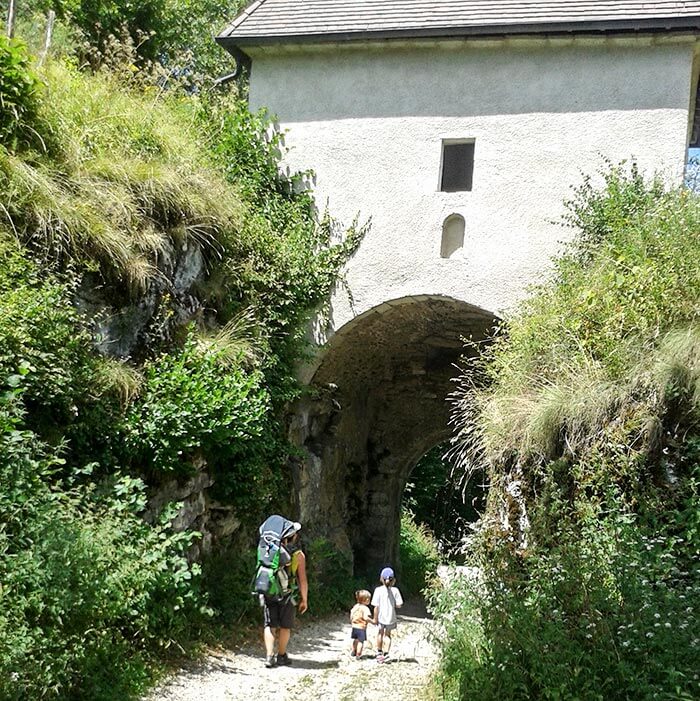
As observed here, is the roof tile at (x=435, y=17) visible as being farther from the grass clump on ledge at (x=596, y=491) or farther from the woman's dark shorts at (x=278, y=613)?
the woman's dark shorts at (x=278, y=613)

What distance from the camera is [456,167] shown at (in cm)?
1115

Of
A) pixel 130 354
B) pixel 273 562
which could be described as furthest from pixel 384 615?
pixel 130 354

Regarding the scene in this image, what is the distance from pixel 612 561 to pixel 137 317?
4568 millimetres

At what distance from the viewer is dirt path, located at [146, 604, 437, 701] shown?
6.79 metres

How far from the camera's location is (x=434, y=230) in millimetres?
10664

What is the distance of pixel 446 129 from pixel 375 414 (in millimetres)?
4865

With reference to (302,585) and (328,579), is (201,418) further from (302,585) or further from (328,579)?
(328,579)

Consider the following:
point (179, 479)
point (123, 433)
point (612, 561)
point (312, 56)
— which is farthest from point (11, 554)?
point (312, 56)

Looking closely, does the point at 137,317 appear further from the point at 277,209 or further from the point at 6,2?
the point at 6,2

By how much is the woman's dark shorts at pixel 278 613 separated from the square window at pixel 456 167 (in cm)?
557

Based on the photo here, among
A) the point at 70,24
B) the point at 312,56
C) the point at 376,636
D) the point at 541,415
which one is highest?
the point at 70,24

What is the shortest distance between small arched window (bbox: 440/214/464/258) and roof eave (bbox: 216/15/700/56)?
85.0 inches

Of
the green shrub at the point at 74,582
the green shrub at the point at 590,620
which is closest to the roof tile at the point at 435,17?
the green shrub at the point at 590,620

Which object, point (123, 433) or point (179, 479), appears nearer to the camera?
point (123, 433)
